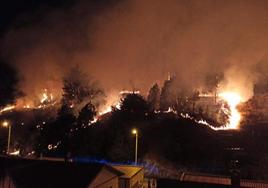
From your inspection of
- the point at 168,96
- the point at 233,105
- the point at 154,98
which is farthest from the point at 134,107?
the point at 233,105

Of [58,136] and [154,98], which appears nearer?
[58,136]

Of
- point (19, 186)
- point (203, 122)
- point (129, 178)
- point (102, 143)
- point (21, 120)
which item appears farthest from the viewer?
point (21, 120)

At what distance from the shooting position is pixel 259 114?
120ft

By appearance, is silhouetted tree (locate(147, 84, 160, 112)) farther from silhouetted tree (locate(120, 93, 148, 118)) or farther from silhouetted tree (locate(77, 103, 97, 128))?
silhouetted tree (locate(77, 103, 97, 128))

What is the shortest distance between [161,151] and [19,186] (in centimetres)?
1842

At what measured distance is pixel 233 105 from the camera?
39.2 metres

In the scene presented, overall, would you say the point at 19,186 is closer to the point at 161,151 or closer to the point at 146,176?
the point at 146,176


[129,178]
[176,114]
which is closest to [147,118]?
[176,114]

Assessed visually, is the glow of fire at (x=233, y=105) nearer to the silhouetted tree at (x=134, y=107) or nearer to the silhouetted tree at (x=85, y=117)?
the silhouetted tree at (x=134, y=107)

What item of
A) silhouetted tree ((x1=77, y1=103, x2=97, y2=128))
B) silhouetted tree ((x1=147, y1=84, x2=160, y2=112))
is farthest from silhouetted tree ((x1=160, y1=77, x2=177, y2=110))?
silhouetted tree ((x1=77, y1=103, x2=97, y2=128))

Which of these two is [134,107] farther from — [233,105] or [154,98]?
[233,105]

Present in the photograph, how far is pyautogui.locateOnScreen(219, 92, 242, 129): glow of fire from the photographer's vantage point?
3706cm

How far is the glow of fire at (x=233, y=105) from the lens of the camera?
122 feet

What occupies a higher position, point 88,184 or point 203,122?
point 203,122
